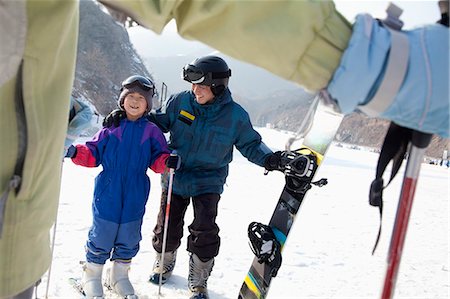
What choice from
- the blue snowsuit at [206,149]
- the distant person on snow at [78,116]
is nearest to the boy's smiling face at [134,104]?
the blue snowsuit at [206,149]

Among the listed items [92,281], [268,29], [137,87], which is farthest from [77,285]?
[268,29]

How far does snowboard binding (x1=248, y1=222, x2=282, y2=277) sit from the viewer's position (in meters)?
2.54

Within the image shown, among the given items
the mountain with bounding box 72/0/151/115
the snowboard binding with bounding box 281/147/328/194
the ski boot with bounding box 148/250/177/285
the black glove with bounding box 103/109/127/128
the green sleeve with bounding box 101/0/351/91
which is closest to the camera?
the green sleeve with bounding box 101/0/351/91

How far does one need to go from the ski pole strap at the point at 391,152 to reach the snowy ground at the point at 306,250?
2.51ft

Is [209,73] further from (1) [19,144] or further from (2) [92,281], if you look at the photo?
(1) [19,144]

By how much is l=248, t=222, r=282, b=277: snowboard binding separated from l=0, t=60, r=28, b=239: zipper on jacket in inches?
70.1

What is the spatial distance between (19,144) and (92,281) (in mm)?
1950

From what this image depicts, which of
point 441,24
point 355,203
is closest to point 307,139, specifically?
point 441,24

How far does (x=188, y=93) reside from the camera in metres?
2.94

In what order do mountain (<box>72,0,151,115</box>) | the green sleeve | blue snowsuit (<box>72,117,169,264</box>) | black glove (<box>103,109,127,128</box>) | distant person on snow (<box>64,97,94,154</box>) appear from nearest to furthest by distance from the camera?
the green sleeve < distant person on snow (<box>64,97,94,154</box>) < blue snowsuit (<box>72,117,169,264</box>) < black glove (<box>103,109,127,128</box>) < mountain (<box>72,0,151,115</box>)

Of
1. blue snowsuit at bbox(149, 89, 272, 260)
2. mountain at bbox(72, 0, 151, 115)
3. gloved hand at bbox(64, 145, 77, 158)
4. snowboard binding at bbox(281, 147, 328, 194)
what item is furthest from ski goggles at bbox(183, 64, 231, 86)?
mountain at bbox(72, 0, 151, 115)

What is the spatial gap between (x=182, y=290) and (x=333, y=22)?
101 inches

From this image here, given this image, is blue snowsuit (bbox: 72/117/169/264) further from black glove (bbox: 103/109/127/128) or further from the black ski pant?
the black ski pant

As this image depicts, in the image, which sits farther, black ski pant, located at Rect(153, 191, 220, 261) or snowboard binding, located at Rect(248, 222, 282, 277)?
black ski pant, located at Rect(153, 191, 220, 261)
